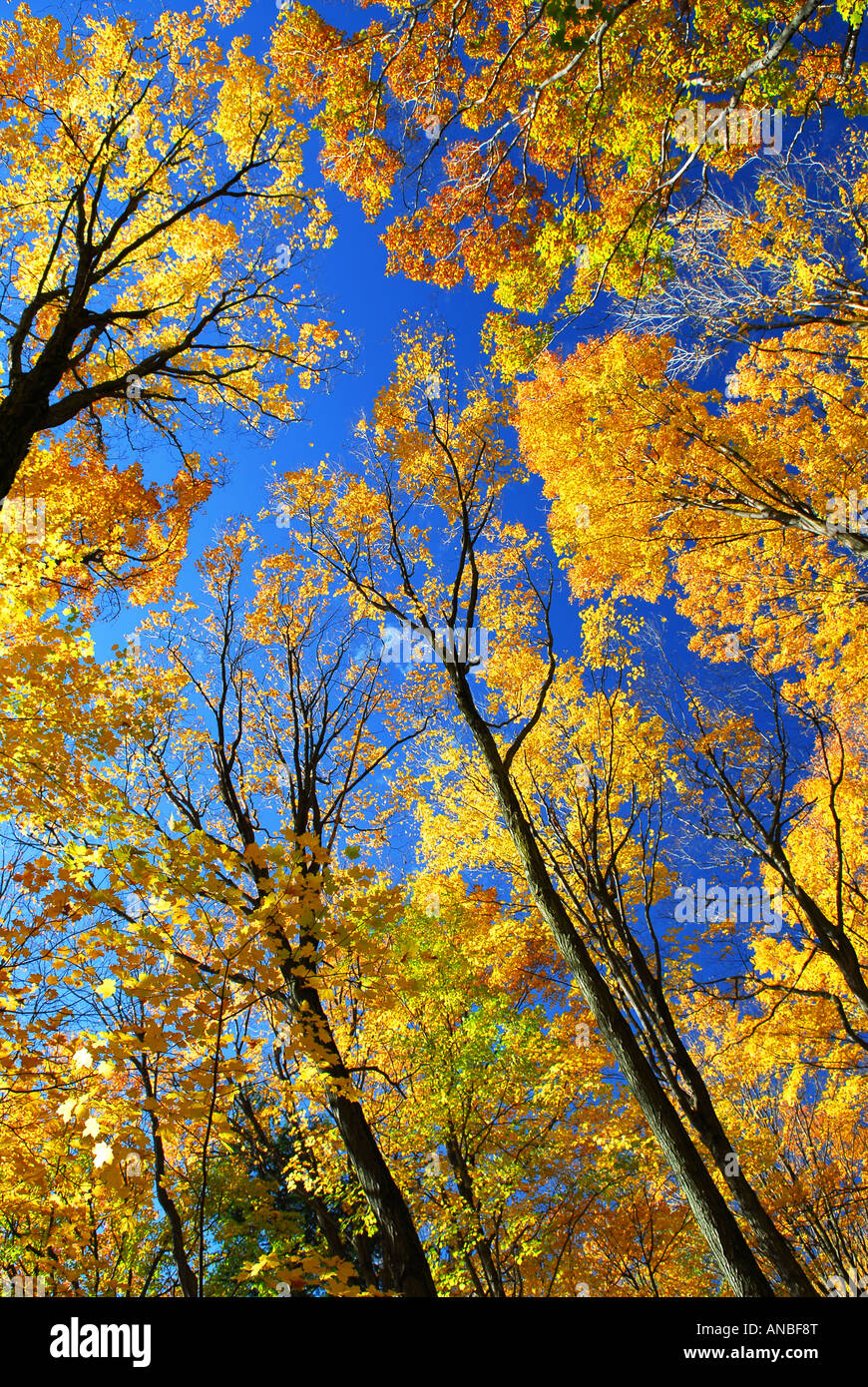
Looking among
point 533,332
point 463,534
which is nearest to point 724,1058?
point 463,534

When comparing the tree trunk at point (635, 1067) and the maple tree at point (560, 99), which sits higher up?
the maple tree at point (560, 99)

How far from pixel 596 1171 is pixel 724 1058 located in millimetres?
4855

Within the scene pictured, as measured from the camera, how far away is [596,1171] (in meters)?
8.66

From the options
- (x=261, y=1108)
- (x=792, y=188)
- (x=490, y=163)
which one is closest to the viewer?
(x=490, y=163)

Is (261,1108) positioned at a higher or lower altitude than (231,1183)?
higher

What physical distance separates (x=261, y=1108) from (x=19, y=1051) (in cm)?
713

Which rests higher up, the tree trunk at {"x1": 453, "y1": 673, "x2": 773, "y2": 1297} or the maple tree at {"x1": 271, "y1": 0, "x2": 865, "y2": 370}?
the maple tree at {"x1": 271, "y1": 0, "x2": 865, "y2": 370}

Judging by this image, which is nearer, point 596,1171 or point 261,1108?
point 596,1171

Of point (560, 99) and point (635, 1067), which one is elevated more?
point (560, 99)

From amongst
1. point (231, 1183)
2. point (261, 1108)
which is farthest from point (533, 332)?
point (261, 1108)
